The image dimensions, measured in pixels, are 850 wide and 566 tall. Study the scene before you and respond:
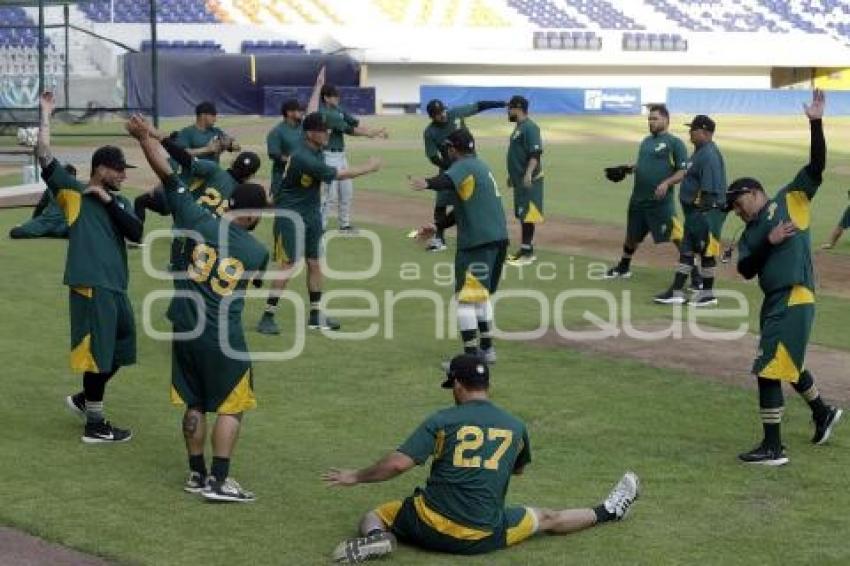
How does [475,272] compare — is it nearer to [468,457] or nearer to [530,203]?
[468,457]

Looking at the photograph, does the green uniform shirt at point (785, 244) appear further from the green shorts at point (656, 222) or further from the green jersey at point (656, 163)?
the green shorts at point (656, 222)

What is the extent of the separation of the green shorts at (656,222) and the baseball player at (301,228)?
4.80 metres

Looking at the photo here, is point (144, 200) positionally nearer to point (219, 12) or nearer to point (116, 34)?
point (116, 34)

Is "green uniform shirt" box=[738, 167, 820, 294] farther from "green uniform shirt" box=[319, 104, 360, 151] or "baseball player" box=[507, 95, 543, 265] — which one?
"baseball player" box=[507, 95, 543, 265]

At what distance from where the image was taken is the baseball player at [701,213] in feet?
55.8

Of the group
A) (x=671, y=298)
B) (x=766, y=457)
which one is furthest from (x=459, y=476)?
(x=671, y=298)

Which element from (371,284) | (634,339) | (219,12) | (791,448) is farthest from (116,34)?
(791,448)

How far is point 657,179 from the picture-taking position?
18.0m

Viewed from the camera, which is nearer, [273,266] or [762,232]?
[762,232]

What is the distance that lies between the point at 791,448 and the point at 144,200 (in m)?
5.95

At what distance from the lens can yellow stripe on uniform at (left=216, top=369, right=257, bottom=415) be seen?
9406 millimetres

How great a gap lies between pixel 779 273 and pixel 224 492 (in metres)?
4.28

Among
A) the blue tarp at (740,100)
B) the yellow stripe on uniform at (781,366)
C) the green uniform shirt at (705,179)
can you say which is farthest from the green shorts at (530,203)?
the blue tarp at (740,100)

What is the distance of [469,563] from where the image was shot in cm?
825
